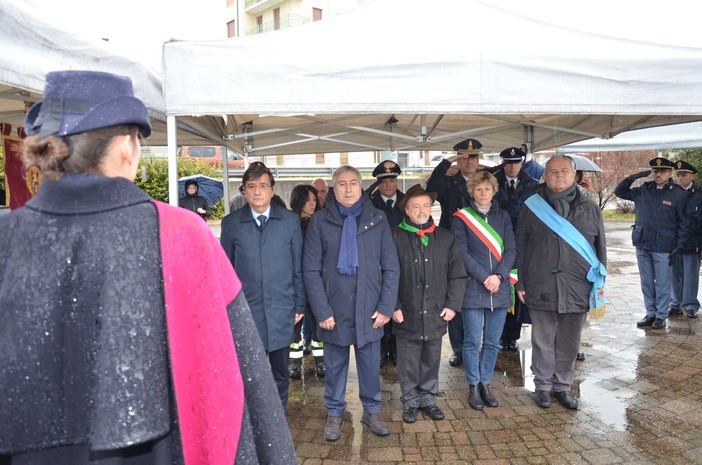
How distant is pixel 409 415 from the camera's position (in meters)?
3.92

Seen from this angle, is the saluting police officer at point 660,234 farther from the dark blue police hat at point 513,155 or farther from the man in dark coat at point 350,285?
the man in dark coat at point 350,285

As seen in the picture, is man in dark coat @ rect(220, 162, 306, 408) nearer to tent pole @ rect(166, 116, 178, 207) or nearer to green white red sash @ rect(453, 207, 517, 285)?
tent pole @ rect(166, 116, 178, 207)

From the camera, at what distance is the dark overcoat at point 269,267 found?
141 inches

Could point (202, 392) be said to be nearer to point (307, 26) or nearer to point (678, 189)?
point (307, 26)

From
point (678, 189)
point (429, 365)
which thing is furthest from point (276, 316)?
point (678, 189)

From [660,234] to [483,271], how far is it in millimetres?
3775

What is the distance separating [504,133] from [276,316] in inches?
174

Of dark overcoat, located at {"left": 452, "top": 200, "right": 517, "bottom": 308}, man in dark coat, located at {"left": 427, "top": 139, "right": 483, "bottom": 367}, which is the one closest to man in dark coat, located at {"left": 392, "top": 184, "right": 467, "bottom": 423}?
dark overcoat, located at {"left": 452, "top": 200, "right": 517, "bottom": 308}

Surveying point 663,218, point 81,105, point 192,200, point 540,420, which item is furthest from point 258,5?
point 81,105

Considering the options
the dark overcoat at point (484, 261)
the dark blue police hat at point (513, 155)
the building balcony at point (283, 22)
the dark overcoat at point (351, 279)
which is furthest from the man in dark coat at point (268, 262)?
the building balcony at point (283, 22)

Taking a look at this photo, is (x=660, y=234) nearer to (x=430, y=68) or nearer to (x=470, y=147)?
(x=470, y=147)

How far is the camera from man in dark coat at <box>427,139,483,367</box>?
5133mm

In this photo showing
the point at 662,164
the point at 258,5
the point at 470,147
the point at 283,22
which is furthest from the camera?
the point at 258,5

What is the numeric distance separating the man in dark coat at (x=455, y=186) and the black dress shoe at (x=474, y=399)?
3.20 ft
